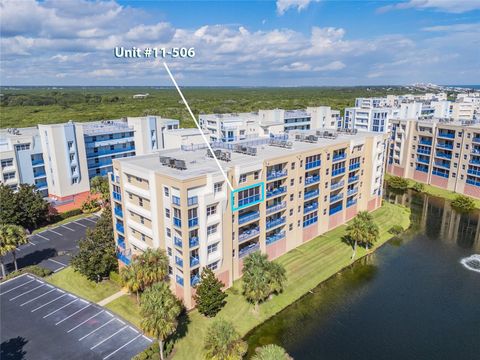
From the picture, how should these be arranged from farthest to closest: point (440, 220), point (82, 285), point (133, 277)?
point (440, 220), point (82, 285), point (133, 277)

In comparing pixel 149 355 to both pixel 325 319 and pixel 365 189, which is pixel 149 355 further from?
pixel 365 189

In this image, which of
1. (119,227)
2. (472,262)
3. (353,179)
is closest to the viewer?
(119,227)

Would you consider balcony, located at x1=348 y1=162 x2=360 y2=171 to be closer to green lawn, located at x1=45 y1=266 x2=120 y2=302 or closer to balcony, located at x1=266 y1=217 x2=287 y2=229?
balcony, located at x1=266 y1=217 x2=287 y2=229

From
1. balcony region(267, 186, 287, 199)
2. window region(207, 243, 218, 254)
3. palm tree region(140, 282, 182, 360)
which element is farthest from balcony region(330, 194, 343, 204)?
palm tree region(140, 282, 182, 360)

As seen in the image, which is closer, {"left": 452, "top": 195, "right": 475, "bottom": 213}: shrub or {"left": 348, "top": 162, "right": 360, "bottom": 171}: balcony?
{"left": 348, "top": 162, "right": 360, "bottom": 171}: balcony

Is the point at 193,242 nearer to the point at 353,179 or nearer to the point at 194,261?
the point at 194,261

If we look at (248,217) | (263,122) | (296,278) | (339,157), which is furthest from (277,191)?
(263,122)

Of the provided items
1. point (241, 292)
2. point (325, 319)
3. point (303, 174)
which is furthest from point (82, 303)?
point (303, 174)
